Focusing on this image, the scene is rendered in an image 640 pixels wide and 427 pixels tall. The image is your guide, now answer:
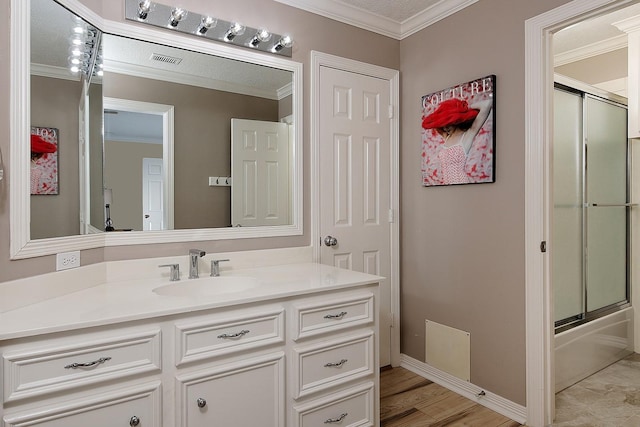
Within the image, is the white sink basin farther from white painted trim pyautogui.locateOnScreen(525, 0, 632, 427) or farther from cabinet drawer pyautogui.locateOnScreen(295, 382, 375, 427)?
white painted trim pyautogui.locateOnScreen(525, 0, 632, 427)

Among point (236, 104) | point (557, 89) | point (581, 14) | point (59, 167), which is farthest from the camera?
point (557, 89)

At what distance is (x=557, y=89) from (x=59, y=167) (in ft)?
9.50

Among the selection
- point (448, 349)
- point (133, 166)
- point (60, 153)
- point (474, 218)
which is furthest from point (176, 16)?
point (448, 349)

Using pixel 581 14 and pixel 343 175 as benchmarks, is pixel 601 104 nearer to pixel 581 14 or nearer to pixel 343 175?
pixel 581 14

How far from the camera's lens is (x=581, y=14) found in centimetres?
193

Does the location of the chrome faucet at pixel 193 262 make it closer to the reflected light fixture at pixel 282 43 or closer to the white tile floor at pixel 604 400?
the reflected light fixture at pixel 282 43

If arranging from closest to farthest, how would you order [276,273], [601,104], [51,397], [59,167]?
[51,397], [59,167], [276,273], [601,104]

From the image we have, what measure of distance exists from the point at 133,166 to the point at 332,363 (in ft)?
4.50

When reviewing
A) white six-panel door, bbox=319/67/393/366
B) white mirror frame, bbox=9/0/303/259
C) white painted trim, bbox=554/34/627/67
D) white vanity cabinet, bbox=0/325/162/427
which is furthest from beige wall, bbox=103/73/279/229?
white painted trim, bbox=554/34/627/67

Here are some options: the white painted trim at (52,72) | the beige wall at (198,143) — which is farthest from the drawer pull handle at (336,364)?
the white painted trim at (52,72)

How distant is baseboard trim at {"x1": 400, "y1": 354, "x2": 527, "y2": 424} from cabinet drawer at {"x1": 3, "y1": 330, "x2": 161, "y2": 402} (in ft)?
6.23

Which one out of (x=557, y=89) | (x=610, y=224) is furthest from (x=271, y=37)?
(x=610, y=224)

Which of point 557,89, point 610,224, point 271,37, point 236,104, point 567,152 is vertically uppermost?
point 271,37

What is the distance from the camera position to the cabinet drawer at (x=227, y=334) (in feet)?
4.89
